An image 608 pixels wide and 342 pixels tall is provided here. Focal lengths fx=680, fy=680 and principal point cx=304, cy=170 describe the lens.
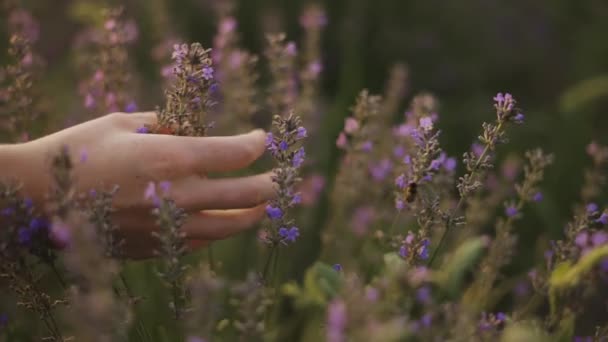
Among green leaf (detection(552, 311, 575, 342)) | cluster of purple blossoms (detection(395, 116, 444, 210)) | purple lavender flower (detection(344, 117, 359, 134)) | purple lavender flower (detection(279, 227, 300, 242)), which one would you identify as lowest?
green leaf (detection(552, 311, 575, 342))

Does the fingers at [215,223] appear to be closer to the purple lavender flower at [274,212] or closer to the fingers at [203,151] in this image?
the fingers at [203,151]

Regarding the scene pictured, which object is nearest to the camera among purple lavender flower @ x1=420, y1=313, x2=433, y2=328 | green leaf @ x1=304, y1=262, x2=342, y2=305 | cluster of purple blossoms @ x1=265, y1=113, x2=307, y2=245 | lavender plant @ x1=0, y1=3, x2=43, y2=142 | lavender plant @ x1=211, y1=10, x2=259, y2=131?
purple lavender flower @ x1=420, y1=313, x2=433, y2=328

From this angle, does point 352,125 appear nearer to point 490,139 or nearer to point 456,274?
point 490,139

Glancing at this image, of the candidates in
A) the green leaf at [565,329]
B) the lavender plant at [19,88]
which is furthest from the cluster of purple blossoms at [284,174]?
the lavender plant at [19,88]

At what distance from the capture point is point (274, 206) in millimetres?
1092

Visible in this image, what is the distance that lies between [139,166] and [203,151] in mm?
107

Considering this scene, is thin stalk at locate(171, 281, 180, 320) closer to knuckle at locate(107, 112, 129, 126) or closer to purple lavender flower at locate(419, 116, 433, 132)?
knuckle at locate(107, 112, 129, 126)

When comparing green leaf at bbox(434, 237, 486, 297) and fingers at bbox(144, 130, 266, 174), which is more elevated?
fingers at bbox(144, 130, 266, 174)

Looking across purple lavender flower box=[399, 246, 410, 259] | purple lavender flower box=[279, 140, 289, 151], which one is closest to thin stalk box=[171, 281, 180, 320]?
purple lavender flower box=[279, 140, 289, 151]

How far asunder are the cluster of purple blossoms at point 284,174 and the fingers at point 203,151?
10 centimetres

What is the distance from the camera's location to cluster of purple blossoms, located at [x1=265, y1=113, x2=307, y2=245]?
1050mm

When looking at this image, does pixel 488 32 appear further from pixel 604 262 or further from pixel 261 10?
pixel 604 262

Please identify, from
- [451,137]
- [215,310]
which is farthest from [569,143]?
[215,310]

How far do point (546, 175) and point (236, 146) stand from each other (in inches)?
63.8
